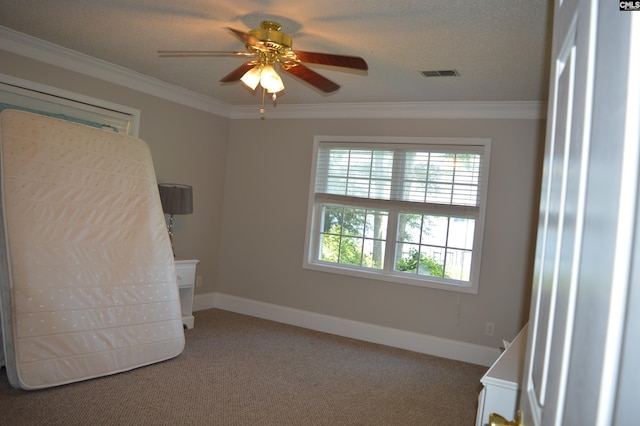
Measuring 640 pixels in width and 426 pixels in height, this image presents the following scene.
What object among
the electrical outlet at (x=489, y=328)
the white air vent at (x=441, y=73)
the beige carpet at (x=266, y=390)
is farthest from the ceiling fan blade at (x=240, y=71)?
the electrical outlet at (x=489, y=328)

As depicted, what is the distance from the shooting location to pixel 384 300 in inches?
200

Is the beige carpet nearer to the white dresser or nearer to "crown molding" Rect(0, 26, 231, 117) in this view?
the white dresser

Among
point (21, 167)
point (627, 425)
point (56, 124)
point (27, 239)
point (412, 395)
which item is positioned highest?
point (56, 124)

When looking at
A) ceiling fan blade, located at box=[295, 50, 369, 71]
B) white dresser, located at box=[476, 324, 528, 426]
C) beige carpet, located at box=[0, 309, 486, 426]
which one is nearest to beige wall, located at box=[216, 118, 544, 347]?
beige carpet, located at box=[0, 309, 486, 426]

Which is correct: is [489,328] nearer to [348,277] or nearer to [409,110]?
[348,277]

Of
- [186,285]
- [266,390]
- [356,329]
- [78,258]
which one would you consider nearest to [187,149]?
[186,285]

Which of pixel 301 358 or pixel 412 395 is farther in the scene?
pixel 301 358

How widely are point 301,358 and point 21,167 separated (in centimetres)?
266

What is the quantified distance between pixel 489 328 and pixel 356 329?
1.35 m

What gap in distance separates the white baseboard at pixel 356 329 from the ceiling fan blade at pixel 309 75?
2.83 metres

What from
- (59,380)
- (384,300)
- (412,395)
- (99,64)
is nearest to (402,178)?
(384,300)

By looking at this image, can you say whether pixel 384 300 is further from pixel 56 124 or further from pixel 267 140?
pixel 56 124

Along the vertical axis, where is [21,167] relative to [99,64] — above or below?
below

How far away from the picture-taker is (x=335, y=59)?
2715 millimetres
